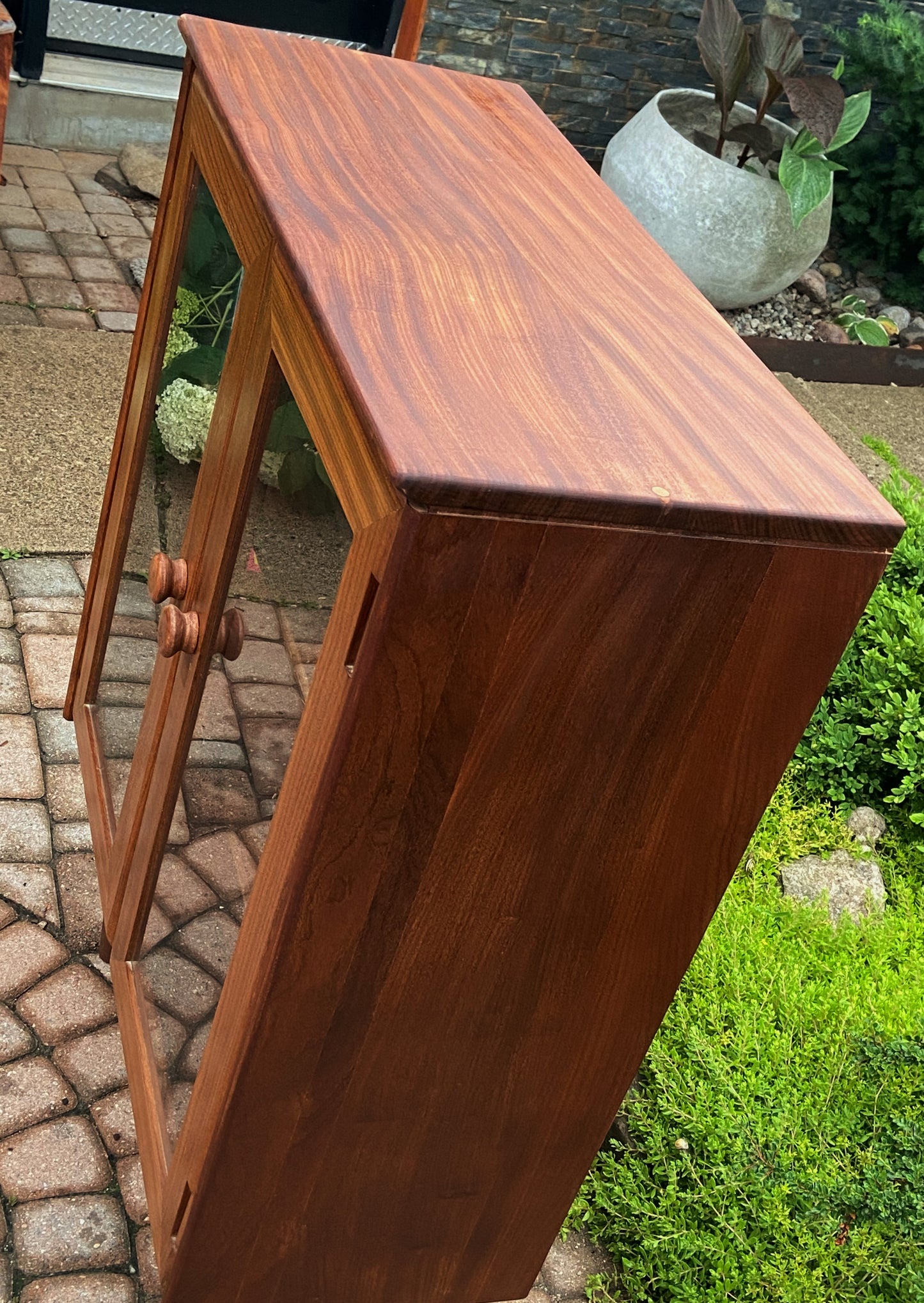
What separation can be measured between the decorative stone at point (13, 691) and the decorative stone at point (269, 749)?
1430 millimetres

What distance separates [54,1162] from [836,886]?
5.71ft

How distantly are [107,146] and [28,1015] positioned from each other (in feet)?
14.4

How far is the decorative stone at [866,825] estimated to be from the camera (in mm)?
3029

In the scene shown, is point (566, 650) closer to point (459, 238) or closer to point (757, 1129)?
point (459, 238)

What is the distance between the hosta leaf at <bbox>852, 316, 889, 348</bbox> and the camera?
5.84 m

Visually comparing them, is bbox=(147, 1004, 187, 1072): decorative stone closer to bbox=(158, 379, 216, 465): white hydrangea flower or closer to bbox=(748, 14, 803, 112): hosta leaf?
bbox=(158, 379, 216, 465): white hydrangea flower

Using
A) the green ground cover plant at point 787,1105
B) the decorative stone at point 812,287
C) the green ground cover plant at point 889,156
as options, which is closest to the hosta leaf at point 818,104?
the green ground cover plant at point 889,156

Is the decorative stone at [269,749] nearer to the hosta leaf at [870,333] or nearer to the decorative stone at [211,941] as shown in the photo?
the decorative stone at [211,941]

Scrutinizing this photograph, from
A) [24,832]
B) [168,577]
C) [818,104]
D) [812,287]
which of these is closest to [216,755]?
[168,577]

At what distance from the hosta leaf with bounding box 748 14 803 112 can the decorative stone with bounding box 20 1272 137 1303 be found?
4927mm

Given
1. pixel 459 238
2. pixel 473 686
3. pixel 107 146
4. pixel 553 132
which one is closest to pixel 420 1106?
pixel 473 686

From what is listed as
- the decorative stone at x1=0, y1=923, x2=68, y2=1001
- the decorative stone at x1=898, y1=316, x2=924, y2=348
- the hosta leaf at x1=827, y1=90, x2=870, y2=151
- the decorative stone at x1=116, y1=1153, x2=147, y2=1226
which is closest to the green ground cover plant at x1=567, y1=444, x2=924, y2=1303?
the decorative stone at x1=116, y1=1153, x2=147, y2=1226

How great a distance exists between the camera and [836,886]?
9.30 feet

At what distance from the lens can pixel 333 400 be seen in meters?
1.17
